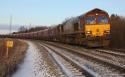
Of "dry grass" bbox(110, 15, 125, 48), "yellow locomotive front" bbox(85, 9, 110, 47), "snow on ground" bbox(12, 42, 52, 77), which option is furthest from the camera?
"dry grass" bbox(110, 15, 125, 48)

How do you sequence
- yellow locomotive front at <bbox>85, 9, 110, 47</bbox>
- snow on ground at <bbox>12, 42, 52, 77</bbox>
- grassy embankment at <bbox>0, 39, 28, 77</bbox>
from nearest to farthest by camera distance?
snow on ground at <bbox>12, 42, 52, 77</bbox> → grassy embankment at <bbox>0, 39, 28, 77</bbox> → yellow locomotive front at <bbox>85, 9, 110, 47</bbox>

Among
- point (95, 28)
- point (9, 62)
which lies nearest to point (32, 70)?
point (9, 62)

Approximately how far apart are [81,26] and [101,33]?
2358 millimetres

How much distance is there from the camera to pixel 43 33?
3219 inches

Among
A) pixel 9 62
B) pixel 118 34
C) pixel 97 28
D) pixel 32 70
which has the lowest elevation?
pixel 32 70

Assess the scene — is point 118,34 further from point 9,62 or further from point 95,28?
point 9,62

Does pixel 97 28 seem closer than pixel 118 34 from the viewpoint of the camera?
Yes

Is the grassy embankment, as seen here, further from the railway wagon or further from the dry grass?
the dry grass

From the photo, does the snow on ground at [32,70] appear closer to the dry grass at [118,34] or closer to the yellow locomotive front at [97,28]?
the yellow locomotive front at [97,28]

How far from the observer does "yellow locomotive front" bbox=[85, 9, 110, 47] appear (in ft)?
107

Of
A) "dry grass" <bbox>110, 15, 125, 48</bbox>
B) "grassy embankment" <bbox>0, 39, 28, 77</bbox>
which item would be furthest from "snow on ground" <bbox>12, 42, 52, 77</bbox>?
"dry grass" <bbox>110, 15, 125, 48</bbox>

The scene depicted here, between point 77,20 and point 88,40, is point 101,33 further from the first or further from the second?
point 77,20

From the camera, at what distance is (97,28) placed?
33094mm

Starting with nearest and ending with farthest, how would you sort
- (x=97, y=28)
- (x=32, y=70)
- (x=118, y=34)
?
(x=32, y=70), (x=97, y=28), (x=118, y=34)
